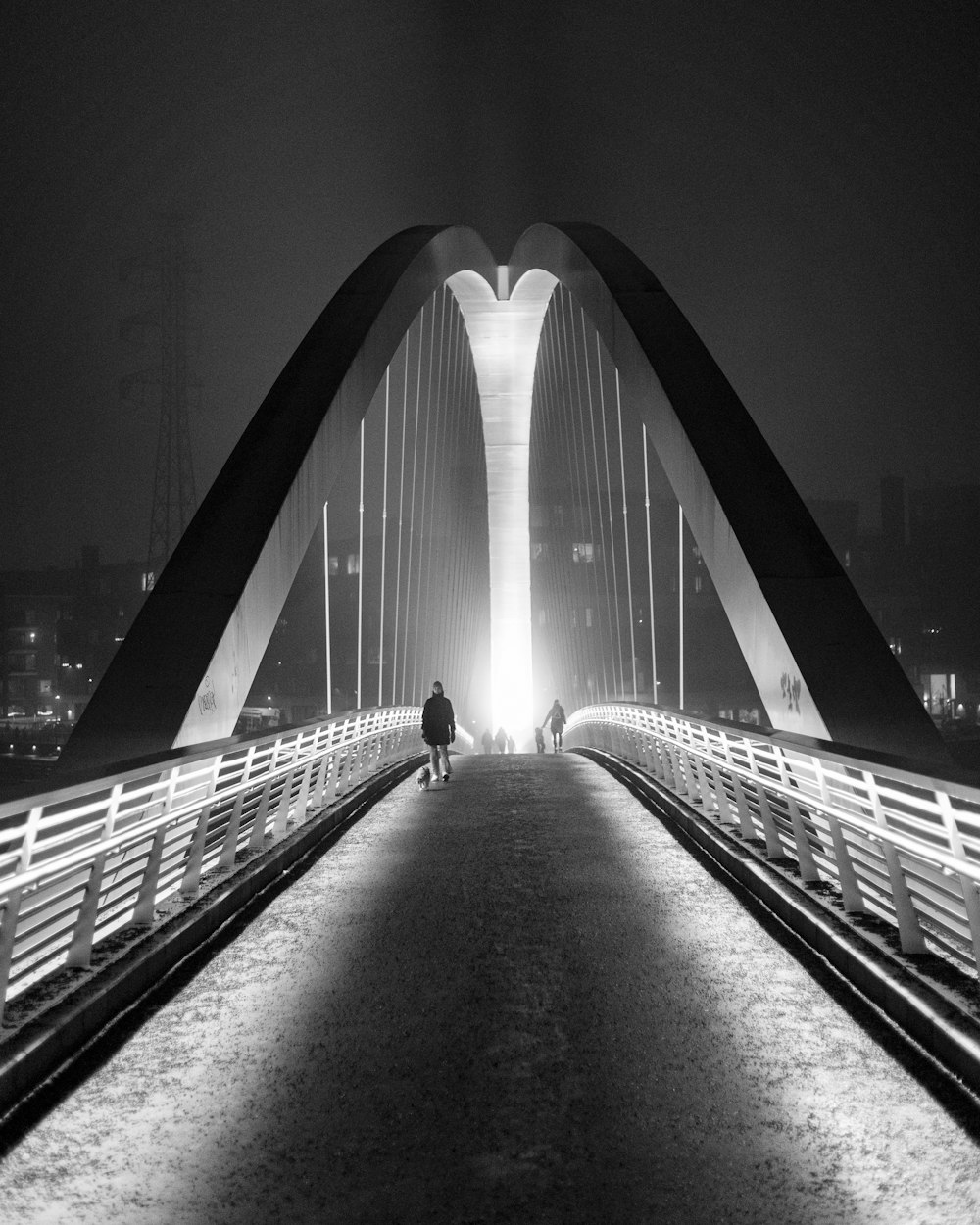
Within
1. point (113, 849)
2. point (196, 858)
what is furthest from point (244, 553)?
point (113, 849)

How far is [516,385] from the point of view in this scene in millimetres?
42844

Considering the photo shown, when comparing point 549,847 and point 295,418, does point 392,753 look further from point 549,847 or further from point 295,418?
point 549,847

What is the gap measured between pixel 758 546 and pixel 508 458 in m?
30.9

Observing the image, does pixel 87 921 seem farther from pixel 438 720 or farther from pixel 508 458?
pixel 508 458

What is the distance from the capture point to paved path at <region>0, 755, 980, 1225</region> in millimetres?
3725

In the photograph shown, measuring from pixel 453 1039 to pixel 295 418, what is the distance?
469 inches

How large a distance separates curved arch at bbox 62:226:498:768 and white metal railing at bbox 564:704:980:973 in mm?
4241

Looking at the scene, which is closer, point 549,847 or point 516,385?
point 549,847

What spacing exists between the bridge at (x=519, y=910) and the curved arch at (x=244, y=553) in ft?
0.15

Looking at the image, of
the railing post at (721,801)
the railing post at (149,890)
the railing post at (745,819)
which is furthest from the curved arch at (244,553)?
the railing post at (745,819)

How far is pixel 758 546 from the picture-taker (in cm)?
1377

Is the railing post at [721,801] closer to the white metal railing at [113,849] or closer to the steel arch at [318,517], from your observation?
the steel arch at [318,517]

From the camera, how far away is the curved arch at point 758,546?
454 inches

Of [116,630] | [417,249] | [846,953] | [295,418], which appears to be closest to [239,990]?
[846,953]
